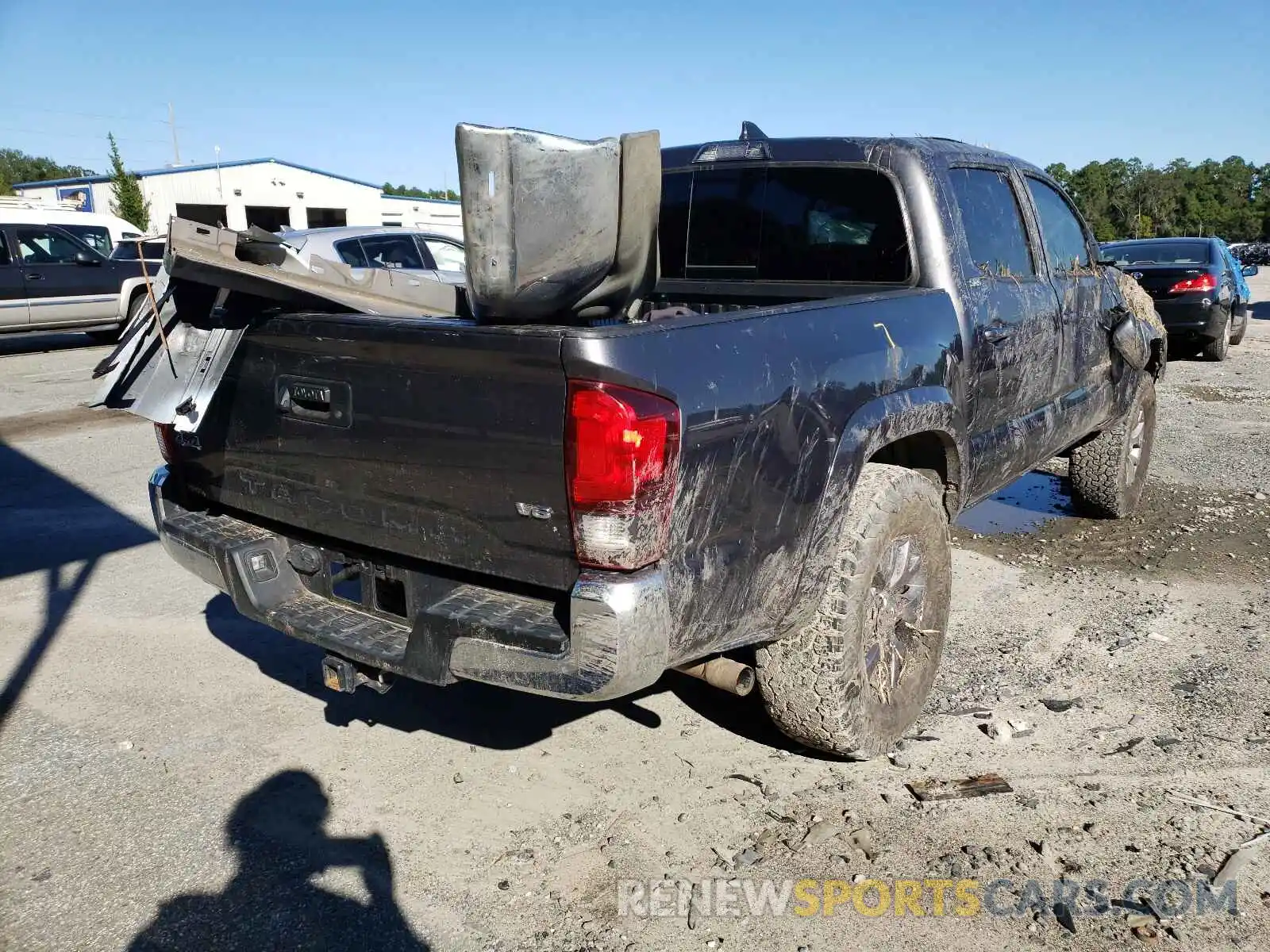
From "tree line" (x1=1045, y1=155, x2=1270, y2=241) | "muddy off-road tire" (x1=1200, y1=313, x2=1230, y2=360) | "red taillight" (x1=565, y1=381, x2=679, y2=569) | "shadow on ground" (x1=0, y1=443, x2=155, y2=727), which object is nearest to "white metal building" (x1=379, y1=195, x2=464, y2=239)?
"muddy off-road tire" (x1=1200, y1=313, x2=1230, y2=360)

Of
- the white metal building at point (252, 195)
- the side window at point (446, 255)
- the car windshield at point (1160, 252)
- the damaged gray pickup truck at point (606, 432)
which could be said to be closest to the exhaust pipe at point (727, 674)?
the damaged gray pickup truck at point (606, 432)

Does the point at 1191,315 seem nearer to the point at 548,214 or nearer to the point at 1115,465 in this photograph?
→ the point at 1115,465

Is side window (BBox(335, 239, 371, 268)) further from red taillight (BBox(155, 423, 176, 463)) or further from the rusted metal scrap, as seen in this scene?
the rusted metal scrap

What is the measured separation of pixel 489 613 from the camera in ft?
8.34

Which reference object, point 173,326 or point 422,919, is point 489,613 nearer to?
point 422,919

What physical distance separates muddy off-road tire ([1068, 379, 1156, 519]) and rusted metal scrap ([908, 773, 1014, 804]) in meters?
3.29

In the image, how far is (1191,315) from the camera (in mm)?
12852

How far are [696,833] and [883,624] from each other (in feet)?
3.07

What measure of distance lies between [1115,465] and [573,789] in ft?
14.0

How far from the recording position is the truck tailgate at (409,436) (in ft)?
7.84

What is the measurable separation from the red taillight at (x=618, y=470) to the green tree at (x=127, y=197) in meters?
38.1

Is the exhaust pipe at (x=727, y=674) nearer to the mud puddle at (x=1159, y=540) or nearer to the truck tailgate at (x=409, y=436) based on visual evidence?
the truck tailgate at (x=409, y=436)

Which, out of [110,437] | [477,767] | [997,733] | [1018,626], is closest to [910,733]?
[997,733]

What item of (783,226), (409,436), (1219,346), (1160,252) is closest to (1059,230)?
(783,226)
